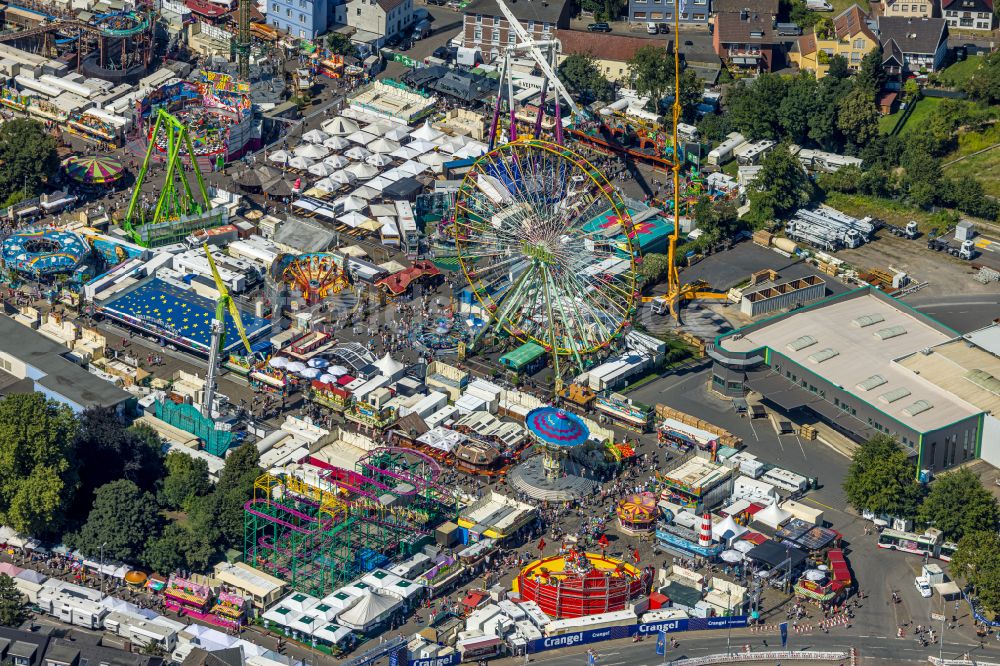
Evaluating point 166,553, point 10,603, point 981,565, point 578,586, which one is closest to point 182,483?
point 166,553

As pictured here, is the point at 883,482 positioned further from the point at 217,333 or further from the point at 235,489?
the point at 217,333

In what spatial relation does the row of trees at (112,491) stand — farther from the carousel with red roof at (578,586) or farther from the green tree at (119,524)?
the carousel with red roof at (578,586)

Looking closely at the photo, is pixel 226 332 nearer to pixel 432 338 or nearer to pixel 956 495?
pixel 432 338

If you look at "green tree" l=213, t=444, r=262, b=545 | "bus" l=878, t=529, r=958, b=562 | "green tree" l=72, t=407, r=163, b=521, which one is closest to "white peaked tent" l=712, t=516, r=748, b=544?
"bus" l=878, t=529, r=958, b=562

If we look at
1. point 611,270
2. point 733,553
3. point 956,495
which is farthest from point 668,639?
point 611,270

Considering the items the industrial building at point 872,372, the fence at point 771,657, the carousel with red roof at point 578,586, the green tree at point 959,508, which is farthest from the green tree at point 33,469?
the green tree at point 959,508

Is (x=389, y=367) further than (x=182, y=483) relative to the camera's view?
Yes
